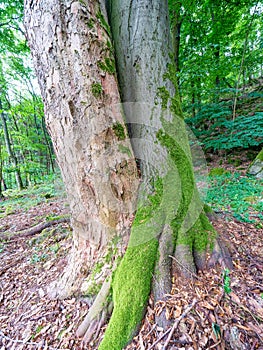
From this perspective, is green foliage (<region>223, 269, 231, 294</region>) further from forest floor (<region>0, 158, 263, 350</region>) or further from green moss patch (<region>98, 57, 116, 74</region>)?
green moss patch (<region>98, 57, 116, 74</region>)

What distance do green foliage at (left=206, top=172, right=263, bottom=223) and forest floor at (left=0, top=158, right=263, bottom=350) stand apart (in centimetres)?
56

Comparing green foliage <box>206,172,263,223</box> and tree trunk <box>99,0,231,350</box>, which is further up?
tree trunk <box>99,0,231,350</box>

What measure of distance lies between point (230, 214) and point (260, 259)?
1.24 metres

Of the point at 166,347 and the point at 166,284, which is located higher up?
the point at 166,284

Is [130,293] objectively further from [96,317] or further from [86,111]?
[86,111]

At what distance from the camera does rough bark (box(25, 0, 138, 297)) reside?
4.71 ft

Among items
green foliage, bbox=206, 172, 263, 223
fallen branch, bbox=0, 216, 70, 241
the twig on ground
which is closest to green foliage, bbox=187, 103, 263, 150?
green foliage, bbox=206, 172, 263, 223

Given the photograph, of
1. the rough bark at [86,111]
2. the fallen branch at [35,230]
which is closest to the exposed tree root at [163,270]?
the rough bark at [86,111]

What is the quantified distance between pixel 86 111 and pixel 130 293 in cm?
151

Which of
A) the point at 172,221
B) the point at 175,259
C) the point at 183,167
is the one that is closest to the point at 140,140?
the point at 183,167

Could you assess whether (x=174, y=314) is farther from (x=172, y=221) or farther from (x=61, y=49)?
(x=61, y=49)

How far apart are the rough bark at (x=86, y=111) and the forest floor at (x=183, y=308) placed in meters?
0.66

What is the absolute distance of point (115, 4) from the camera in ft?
6.07

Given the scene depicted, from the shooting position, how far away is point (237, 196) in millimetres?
3971
